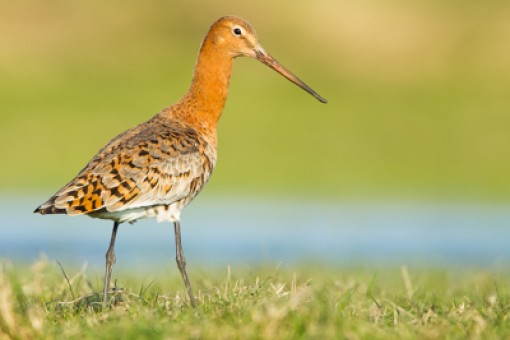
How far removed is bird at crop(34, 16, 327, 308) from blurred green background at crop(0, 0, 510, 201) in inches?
408

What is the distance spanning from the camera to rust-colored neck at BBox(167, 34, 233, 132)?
8062 millimetres

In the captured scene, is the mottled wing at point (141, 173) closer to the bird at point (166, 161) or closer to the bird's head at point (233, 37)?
the bird at point (166, 161)

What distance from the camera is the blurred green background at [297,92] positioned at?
65.4 feet

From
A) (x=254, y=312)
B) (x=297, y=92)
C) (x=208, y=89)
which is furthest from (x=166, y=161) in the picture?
(x=297, y=92)

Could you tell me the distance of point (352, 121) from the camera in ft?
74.7

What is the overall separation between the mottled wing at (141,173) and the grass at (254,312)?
0.53 metres

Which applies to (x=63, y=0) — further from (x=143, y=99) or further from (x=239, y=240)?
(x=239, y=240)

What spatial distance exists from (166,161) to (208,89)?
813 millimetres

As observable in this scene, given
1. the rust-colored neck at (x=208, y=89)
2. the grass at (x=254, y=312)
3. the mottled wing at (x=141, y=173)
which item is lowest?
the grass at (x=254, y=312)

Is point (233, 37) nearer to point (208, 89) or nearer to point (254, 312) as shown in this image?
point (208, 89)

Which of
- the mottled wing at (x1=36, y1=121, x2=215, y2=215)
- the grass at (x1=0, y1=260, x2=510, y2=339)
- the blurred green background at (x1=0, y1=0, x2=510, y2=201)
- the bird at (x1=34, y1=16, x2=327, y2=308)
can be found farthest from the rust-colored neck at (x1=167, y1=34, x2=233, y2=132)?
the blurred green background at (x1=0, y1=0, x2=510, y2=201)

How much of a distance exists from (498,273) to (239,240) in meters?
4.97

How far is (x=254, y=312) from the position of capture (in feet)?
19.2

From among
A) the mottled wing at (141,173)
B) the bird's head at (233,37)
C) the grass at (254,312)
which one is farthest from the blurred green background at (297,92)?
the grass at (254,312)
